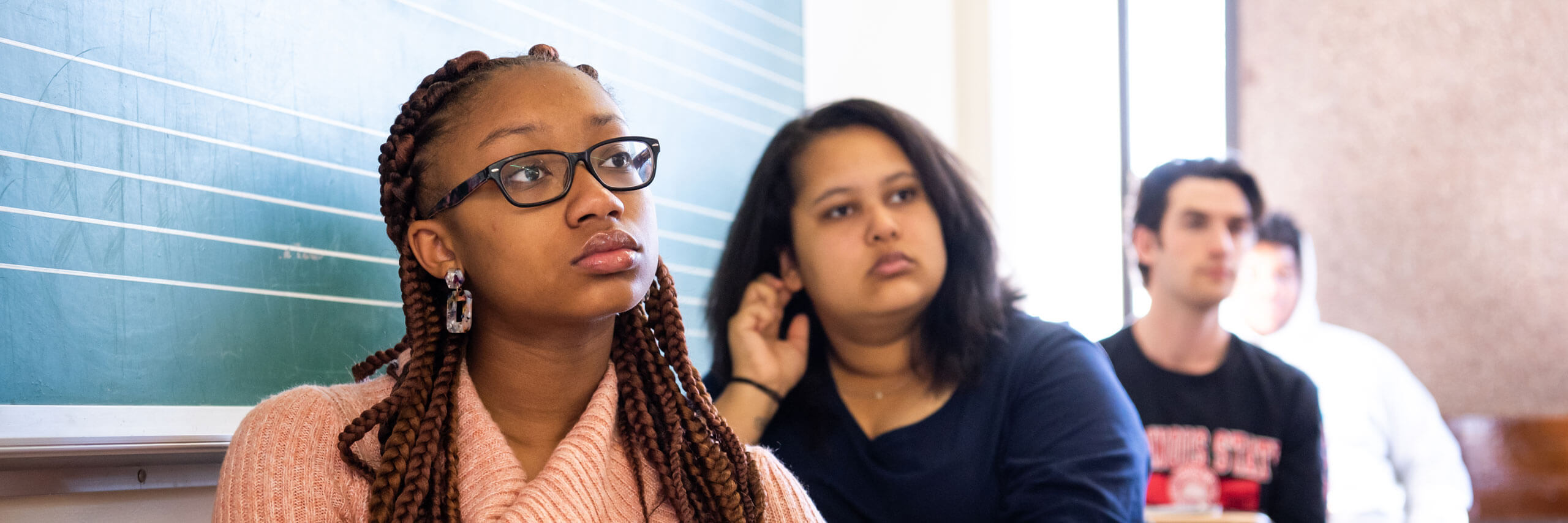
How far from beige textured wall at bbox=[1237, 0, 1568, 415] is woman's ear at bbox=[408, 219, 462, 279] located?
158 inches

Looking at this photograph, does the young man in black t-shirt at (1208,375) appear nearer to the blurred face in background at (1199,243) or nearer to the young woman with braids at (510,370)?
the blurred face in background at (1199,243)

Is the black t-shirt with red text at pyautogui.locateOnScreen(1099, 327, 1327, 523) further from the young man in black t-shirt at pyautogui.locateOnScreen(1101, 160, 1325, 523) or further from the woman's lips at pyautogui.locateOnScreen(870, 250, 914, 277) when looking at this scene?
the woman's lips at pyautogui.locateOnScreen(870, 250, 914, 277)

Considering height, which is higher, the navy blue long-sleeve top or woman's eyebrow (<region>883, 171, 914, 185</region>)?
woman's eyebrow (<region>883, 171, 914, 185</region>)

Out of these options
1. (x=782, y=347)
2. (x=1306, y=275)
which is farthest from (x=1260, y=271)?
(x=782, y=347)

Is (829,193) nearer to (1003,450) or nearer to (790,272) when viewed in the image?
(790,272)

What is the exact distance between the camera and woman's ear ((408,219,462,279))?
1.21 meters

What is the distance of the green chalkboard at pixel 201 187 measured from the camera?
1.11 m

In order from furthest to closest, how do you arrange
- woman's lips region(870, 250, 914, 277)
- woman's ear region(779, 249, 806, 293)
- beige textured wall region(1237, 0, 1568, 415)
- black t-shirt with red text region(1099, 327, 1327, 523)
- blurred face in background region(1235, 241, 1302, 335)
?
beige textured wall region(1237, 0, 1568, 415), blurred face in background region(1235, 241, 1302, 335), black t-shirt with red text region(1099, 327, 1327, 523), woman's ear region(779, 249, 806, 293), woman's lips region(870, 250, 914, 277)

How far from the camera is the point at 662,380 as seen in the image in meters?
1.32

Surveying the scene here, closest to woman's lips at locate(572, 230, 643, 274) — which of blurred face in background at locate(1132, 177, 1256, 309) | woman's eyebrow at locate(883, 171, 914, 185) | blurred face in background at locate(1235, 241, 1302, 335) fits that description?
woman's eyebrow at locate(883, 171, 914, 185)

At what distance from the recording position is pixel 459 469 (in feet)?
3.80

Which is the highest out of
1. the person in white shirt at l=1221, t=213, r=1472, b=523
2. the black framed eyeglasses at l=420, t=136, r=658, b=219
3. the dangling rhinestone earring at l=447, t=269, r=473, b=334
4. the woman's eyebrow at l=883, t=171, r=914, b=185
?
the woman's eyebrow at l=883, t=171, r=914, b=185

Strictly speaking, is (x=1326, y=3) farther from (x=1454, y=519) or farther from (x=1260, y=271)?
(x=1454, y=519)

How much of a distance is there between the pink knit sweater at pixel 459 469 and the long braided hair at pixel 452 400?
16 millimetres
